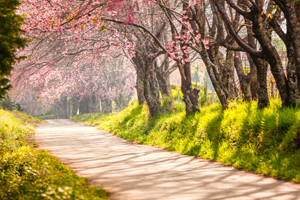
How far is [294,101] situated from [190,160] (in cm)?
318

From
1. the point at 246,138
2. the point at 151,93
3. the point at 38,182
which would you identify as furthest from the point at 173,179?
the point at 151,93

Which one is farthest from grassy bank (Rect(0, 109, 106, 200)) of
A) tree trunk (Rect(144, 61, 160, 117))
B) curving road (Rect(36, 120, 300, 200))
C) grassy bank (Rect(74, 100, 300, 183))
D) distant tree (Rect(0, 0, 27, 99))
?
tree trunk (Rect(144, 61, 160, 117))

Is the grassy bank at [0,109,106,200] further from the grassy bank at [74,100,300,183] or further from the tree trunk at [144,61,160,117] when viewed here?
the tree trunk at [144,61,160,117]

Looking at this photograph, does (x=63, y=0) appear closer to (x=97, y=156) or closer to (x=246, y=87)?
(x=97, y=156)

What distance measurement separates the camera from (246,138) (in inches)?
327

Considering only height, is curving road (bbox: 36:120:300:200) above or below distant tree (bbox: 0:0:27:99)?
below

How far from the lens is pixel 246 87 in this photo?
12.8 meters

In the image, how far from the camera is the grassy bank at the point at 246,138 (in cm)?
699

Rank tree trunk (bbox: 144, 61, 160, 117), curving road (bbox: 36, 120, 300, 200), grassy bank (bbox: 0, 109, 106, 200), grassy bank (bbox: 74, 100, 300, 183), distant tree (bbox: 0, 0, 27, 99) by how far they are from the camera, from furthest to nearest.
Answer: tree trunk (bbox: 144, 61, 160, 117) < distant tree (bbox: 0, 0, 27, 99) < grassy bank (bbox: 74, 100, 300, 183) < curving road (bbox: 36, 120, 300, 200) < grassy bank (bbox: 0, 109, 106, 200)

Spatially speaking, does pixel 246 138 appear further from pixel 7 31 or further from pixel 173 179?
pixel 7 31

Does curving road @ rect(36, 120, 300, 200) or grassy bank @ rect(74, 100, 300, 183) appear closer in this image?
curving road @ rect(36, 120, 300, 200)

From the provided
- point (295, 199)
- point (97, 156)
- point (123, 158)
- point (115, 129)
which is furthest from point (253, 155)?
point (115, 129)

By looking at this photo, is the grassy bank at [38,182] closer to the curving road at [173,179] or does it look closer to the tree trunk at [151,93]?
the curving road at [173,179]

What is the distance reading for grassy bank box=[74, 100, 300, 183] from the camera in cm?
699
